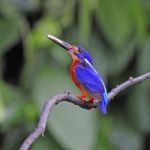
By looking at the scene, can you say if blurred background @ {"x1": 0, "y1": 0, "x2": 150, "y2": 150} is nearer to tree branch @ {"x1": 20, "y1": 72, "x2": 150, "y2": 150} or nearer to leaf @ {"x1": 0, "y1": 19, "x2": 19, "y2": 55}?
leaf @ {"x1": 0, "y1": 19, "x2": 19, "y2": 55}

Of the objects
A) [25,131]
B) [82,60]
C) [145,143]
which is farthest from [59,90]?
[82,60]

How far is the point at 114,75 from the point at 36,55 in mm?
378

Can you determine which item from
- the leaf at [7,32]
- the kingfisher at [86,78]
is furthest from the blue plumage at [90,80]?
the leaf at [7,32]

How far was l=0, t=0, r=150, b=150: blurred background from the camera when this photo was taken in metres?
2.61

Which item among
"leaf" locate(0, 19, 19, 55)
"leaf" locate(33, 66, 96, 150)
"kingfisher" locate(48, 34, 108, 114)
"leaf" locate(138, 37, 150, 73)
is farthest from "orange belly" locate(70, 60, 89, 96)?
"leaf" locate(138, 37, 150, 73)

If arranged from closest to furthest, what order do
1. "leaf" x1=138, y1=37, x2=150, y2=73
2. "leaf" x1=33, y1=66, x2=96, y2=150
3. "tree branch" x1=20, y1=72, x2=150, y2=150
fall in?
"tree branch" x1=20, y1=72, x2=150, y2=150 → "leaf" x1=33, y1=66, x2=96, y2=150 → "leaf" x1=138, y1=37, x2=150, y2=73

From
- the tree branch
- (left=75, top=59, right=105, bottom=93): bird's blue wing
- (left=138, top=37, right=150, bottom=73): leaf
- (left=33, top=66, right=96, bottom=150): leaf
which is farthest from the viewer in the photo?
(left=138, top=37, right=150, bottom=73): leaf

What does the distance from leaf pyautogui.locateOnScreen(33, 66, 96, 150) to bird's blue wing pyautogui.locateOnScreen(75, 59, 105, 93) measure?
126 centimetres

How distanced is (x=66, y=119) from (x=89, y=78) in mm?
1328

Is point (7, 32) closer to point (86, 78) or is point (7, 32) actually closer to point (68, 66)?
point (68, 66)

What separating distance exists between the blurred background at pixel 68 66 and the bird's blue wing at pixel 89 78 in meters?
1.26

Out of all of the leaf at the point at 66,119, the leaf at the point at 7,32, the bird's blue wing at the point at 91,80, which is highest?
the bird's blue wing at the point at 91,80

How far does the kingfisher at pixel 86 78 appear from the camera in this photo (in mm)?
1219

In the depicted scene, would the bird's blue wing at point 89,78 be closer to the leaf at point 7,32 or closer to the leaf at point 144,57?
the leaf at point 7,32
